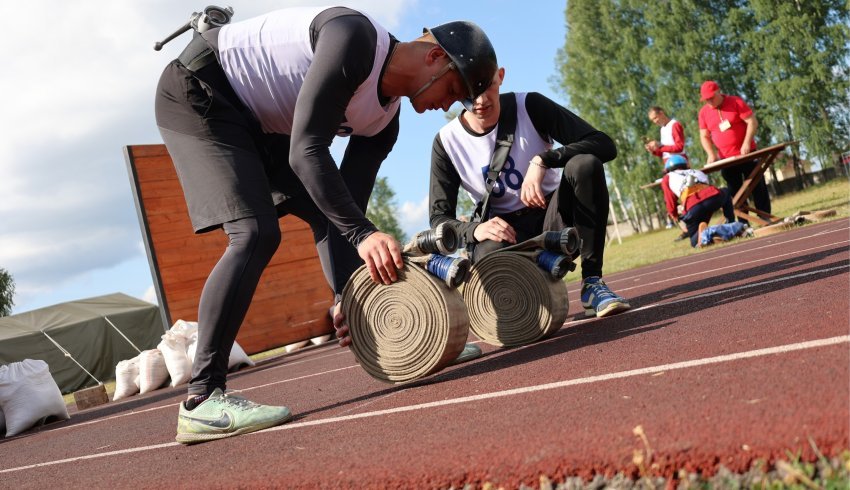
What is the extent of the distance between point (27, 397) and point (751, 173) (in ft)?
29.0

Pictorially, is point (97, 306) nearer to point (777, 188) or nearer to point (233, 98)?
point (233, 98)

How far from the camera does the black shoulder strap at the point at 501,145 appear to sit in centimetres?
453

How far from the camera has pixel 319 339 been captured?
11.8 m

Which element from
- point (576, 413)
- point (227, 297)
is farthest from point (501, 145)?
point (576, 413)

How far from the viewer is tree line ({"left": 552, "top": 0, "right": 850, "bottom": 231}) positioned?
3194 centimetres

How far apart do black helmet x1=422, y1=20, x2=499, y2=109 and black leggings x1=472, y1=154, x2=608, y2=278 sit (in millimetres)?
1378

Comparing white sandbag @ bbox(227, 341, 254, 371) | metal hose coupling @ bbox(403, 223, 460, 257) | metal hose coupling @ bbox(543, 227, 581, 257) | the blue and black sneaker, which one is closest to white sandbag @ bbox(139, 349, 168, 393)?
white sandbag @ bbox(227, 341, 254, 371)

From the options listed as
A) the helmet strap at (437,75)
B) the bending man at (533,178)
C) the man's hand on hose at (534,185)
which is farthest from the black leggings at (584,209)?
the helmet strap at (437,75)

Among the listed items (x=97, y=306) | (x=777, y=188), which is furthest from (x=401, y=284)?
(x=777, y=188)

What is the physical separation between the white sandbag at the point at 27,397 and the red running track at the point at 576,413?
6.96 feet

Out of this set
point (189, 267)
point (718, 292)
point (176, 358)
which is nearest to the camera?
point (718, 292)

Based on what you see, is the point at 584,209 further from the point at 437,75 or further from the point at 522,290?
the point at 437,75

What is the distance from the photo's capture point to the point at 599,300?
14.4 ft

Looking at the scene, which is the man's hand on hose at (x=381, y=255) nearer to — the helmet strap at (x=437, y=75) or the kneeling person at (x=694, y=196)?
the helmet strap at (x=437, y=75)
